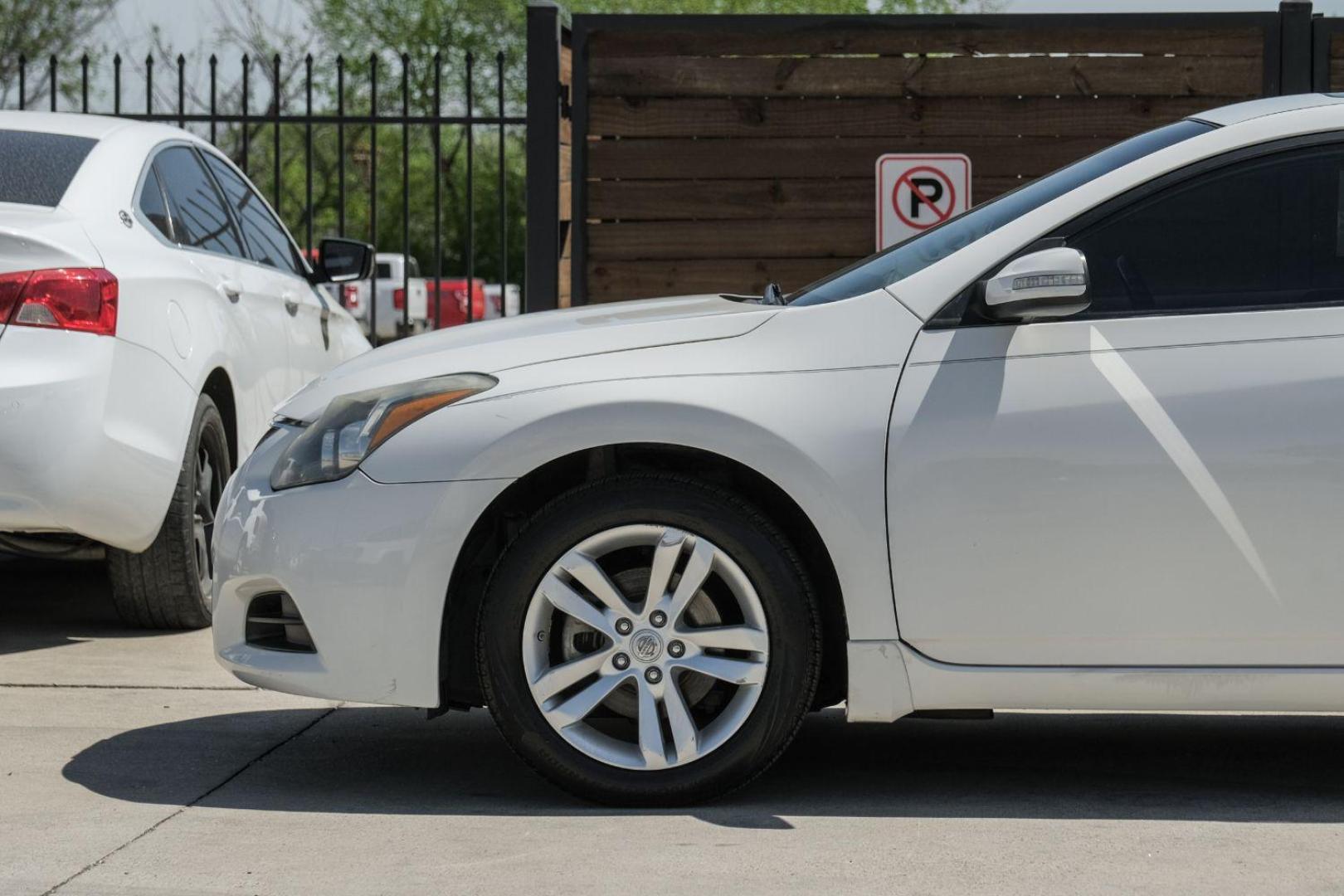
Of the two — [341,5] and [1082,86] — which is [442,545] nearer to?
[1082,86]

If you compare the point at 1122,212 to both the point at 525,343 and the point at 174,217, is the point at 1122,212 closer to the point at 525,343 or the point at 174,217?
the point at 525,343

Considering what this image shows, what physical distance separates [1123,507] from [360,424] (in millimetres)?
1667

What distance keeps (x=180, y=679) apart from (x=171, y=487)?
641 millimetres

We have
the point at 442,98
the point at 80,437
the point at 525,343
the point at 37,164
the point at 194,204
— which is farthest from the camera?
the point at 442,98

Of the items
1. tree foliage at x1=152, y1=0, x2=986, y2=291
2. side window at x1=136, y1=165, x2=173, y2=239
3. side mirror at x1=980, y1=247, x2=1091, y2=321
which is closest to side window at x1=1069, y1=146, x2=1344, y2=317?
side mirror at x1=980, y1=247, x2=1091, y2=321

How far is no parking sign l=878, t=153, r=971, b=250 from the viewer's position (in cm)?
856

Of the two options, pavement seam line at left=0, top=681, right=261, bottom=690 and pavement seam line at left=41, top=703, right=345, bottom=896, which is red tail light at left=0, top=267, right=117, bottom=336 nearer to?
pavement seam line at left=0, top=681, right=261, bottom=690

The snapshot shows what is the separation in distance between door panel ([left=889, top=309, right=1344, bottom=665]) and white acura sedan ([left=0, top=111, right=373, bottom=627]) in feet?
8.84

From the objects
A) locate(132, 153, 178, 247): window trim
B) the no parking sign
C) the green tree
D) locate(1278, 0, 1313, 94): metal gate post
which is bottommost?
locate(132, 153, 178, 247): window trim

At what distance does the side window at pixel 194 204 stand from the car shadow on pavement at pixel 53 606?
140cm

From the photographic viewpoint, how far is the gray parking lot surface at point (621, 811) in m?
3.57

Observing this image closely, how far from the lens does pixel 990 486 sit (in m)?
3.90

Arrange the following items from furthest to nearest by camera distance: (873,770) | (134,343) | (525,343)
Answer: (134,343) < (873,770) < (525,343)

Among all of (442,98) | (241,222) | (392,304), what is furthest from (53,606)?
(442,98)
